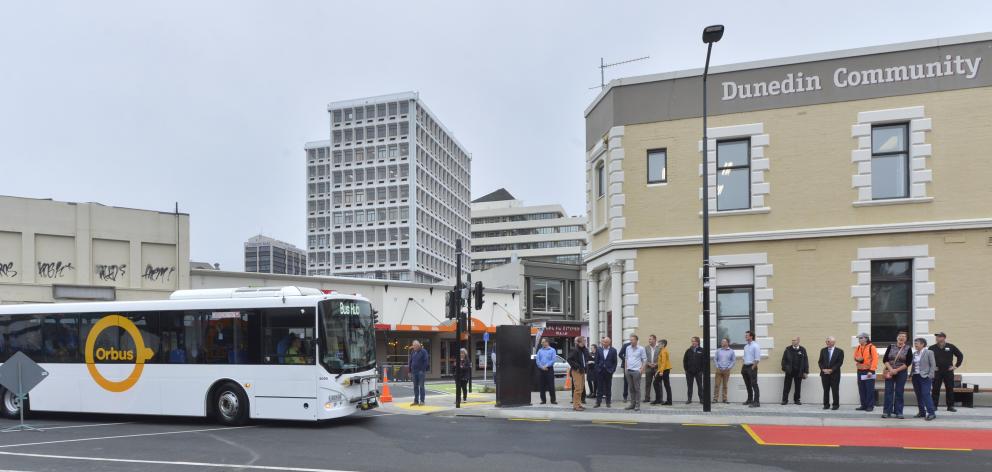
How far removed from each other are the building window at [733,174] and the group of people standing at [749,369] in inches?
140

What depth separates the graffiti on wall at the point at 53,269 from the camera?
31.5 meters

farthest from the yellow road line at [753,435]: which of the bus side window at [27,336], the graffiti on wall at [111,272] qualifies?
the graffiti on wall at [111,272]

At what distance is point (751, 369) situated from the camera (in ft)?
59.7

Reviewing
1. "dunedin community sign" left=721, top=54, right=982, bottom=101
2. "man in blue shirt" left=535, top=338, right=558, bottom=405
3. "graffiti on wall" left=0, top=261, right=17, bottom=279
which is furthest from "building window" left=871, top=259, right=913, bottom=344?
"graffiti on wall" left=0, top=261, right=17, bottom=279

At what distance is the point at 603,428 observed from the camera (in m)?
15.1

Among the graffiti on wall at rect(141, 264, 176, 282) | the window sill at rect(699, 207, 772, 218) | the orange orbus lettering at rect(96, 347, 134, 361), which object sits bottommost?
the orange orbus lettering at rect(96, 347, 134, 361)

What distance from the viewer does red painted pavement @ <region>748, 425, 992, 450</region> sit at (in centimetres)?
1243

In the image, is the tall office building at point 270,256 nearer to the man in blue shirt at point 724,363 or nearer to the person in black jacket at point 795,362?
the man in blue shirt at point 724,363

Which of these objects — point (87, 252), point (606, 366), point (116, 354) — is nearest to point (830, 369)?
point (606, 366)

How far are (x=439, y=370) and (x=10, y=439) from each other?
29.8 metres

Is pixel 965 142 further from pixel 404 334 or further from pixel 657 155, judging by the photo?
pixel 404 334

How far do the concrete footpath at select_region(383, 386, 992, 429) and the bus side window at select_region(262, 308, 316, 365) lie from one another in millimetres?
4292

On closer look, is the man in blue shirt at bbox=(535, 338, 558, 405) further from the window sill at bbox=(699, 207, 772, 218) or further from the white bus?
the window sill at bbox=(699, 207, 772, 218)

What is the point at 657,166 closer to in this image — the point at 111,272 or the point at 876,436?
the point at 876,436
